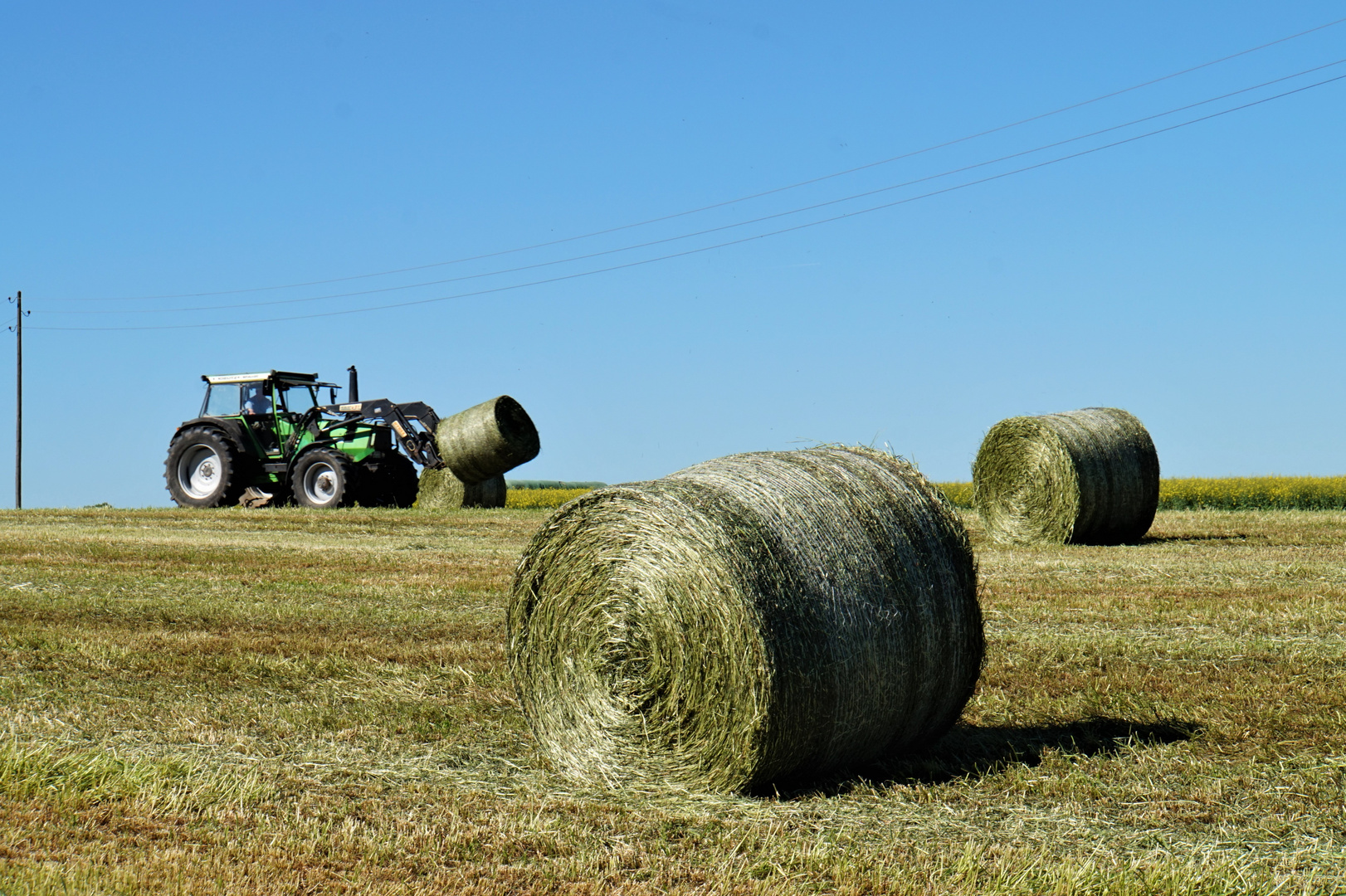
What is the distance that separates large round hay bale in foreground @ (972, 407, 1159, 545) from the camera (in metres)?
14.7

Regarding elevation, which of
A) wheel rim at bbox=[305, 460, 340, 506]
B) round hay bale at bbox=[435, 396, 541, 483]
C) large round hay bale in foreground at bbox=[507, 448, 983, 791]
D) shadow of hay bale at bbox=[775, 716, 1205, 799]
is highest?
round hay bale at bbox=[435, 396, 541, 483]

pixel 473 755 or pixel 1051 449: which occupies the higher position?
pixel 1051 449

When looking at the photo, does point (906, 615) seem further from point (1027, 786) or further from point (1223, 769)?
point (1223, 769)

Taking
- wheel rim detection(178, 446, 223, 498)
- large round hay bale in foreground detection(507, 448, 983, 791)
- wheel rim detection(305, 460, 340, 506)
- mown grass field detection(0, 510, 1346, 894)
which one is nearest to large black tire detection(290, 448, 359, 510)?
wheel rim detection(305, 460, 340, 506)

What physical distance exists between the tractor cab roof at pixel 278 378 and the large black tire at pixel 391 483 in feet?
6.86

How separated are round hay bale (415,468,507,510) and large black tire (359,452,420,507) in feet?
0.94

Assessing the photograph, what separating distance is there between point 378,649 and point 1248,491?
23874 mm

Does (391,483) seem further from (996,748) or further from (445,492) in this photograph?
(996,748)

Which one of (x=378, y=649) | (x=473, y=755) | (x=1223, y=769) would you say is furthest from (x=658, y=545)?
(x=378, y=649)

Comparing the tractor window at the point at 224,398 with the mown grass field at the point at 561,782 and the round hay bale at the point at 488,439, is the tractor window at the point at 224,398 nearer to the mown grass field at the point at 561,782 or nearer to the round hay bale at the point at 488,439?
the round hay bale at the point at 488,439

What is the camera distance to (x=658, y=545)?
4.78 m

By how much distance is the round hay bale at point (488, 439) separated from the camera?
20.8 meters

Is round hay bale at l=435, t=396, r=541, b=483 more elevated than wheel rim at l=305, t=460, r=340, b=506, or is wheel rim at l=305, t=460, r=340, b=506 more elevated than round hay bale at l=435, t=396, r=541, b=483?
round hay bale at l=435, t=396, r=541, b=483

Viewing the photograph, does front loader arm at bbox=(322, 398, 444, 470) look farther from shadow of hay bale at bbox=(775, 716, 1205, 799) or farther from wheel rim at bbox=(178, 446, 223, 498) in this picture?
shadow of hay bale at bbox=(775, 716, 1205, 799)
